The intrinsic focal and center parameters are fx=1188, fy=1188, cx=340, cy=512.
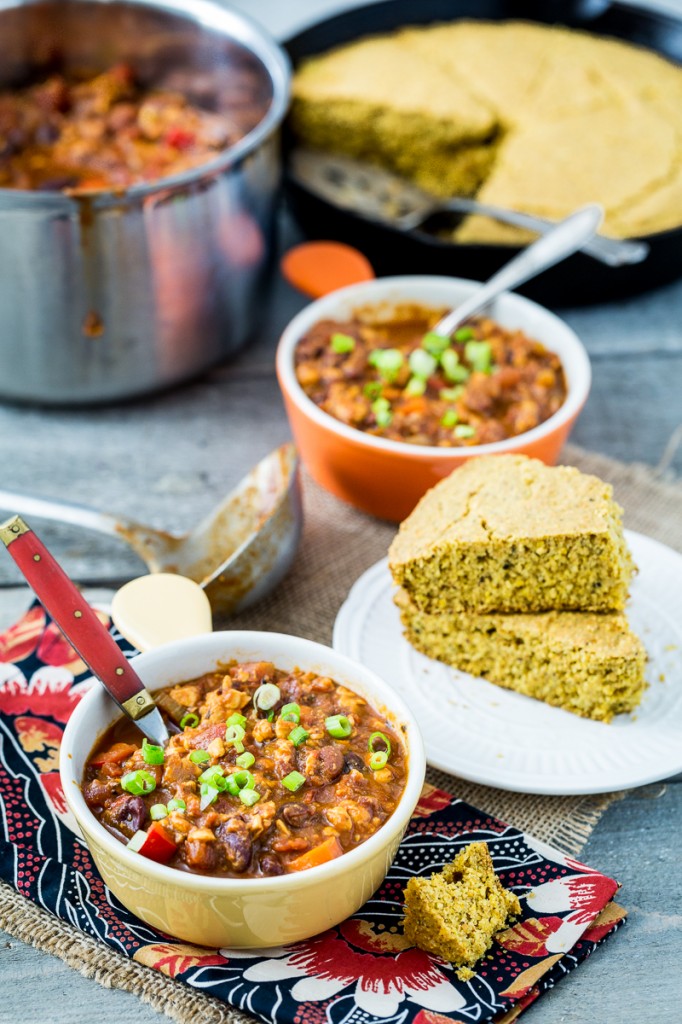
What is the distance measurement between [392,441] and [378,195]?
1.59m

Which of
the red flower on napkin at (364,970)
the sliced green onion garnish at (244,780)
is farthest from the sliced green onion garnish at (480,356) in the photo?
the red flower on napkin at (364,970)

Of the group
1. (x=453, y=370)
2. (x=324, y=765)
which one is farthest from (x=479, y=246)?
(x=324, y=765)

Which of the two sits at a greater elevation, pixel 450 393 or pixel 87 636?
pixel 87 636

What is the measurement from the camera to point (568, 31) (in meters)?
4.66

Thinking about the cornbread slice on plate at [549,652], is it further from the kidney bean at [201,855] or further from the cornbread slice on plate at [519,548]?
the kidney bean at [201,855]

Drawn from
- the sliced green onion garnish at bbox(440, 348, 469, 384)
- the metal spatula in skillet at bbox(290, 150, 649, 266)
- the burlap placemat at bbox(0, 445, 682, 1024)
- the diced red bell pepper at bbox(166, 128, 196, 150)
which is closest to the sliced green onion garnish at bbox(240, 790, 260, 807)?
the burlap placemat at bbox(0, 445, 682, 1024)

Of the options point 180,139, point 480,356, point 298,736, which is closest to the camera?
point 298,736

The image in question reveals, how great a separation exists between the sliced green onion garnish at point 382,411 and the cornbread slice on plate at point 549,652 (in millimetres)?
610

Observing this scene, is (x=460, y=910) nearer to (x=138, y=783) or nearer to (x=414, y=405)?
(x=138, y=783)

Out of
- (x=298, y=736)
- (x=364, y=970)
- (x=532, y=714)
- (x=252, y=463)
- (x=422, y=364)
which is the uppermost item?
(x=298, y=736)

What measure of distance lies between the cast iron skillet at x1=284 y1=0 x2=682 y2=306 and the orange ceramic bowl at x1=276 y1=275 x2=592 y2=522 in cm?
32

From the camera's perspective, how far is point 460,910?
6.61 ft

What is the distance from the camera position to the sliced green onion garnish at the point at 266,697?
2.20 m

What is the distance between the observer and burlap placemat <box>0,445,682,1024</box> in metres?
2.05
